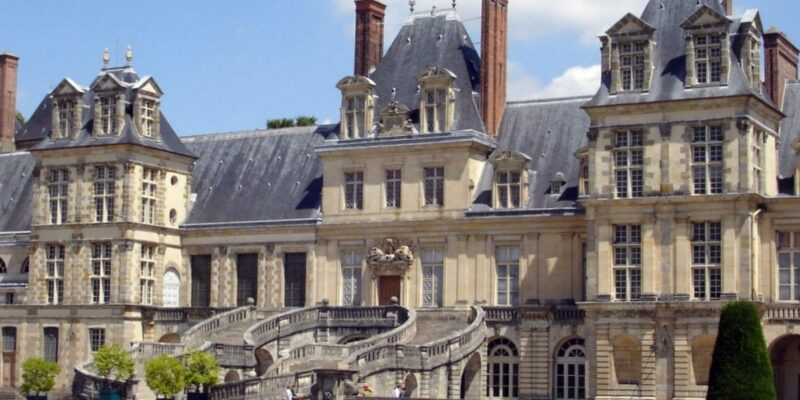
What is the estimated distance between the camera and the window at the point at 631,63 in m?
43.9

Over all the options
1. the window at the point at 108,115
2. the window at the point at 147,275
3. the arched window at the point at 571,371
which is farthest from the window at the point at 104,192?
the arched window at the point at 571,371

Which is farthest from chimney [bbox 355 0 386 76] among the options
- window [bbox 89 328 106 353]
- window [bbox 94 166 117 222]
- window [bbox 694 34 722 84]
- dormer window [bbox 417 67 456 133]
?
window [bbox 694 34 722 84]

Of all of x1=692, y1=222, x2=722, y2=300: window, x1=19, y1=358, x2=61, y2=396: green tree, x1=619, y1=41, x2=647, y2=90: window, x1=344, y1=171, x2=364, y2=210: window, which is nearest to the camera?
x1=692, y1=222, x2=722, y2=300: window

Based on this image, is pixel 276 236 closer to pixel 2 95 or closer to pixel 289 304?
pixel 289 304

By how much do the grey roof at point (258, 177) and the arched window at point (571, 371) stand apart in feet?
33.5

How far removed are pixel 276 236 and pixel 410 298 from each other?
5.70 m

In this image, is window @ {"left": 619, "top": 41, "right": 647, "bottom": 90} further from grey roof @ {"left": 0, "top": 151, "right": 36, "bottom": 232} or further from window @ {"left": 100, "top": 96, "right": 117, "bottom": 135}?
grey roof @ {"left": 0, "top": 151, "right": 36, "bottom": 232}

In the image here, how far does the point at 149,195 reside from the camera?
2096 inches

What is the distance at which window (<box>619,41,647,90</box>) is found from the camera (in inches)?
1727

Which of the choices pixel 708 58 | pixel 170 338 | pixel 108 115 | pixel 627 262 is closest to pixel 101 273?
pixel 170 338

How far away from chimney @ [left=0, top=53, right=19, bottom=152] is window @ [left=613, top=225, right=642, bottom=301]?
28703 millimetres

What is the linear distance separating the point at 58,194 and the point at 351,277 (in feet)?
36.5

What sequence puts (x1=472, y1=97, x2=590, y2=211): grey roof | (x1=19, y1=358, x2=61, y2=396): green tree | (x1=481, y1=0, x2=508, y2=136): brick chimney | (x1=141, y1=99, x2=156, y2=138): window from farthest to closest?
(x1=141, y1=99, x2=156, y2=138): window → (x1=481, y1=0, x2=508, y2=136): brick chimney → (x1=19, y1=358, x2=61, y2=396): green tree → (x1=472, y1=97, x2=590, y2=211): grey roof

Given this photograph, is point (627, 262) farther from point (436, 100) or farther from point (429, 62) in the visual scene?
point (429, 62)
